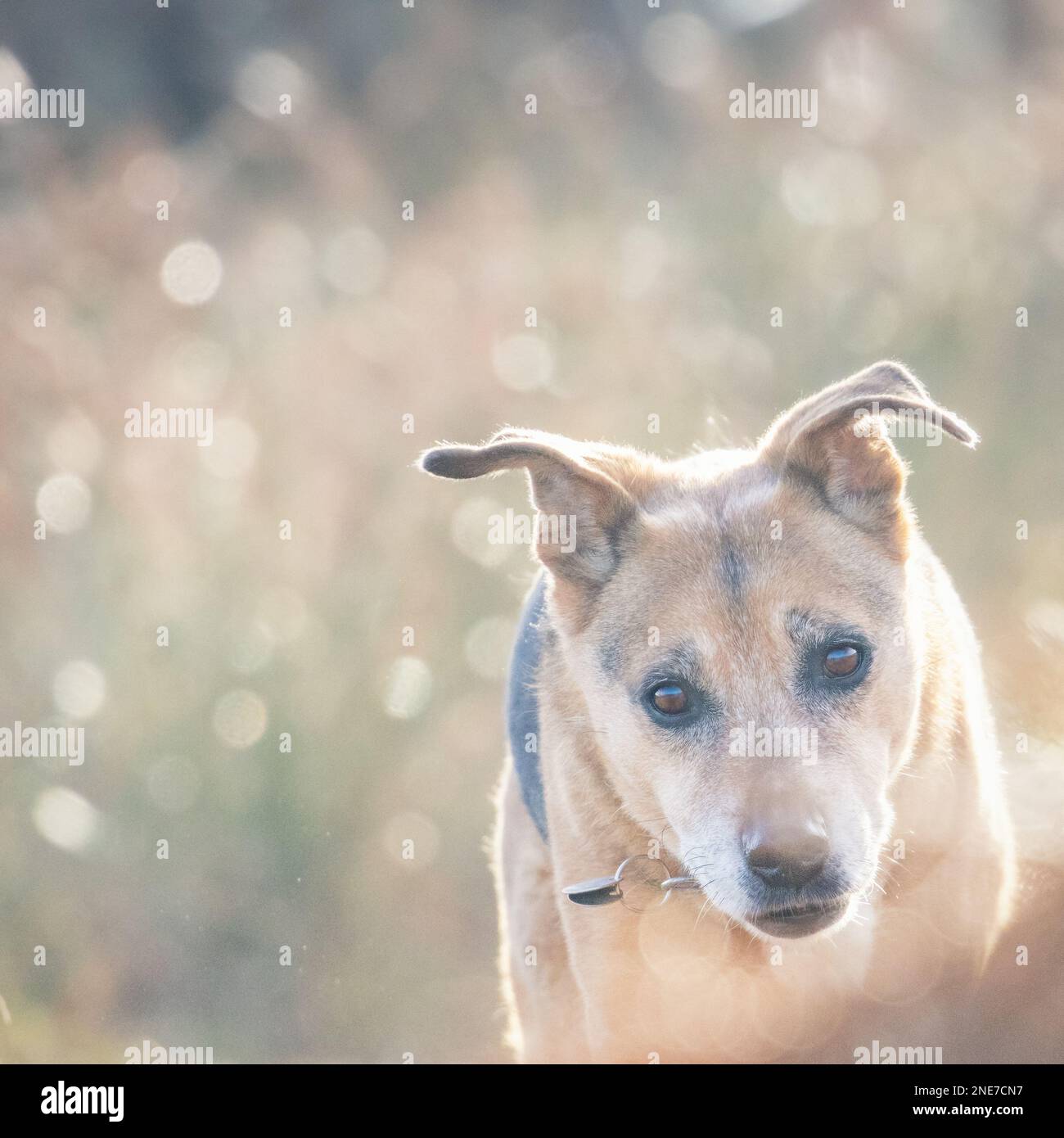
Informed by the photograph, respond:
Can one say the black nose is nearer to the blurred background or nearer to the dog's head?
the dog's head

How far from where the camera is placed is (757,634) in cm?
341

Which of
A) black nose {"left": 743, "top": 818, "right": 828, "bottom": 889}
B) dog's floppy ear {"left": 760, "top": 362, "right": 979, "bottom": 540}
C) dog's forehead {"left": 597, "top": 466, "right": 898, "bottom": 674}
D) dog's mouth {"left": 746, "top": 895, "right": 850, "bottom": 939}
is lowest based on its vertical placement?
dog's mouth {"left": 746, "top": 895, "right": 850, "bottom": 939}

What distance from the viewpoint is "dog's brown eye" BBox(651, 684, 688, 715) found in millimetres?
3469

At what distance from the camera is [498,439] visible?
11.7 ft

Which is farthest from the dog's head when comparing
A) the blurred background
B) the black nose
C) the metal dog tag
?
the blurred background

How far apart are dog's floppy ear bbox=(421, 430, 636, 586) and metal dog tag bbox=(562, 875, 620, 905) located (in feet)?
3.15

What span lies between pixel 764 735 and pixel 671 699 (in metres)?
0.30

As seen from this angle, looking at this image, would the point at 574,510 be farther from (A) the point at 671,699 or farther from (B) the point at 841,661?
(B) the point at 841,661

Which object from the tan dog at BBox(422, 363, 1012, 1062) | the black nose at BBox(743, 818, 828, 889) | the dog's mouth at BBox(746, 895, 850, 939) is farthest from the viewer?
the tan dog at BBox(422, 363, 1012, 1062)

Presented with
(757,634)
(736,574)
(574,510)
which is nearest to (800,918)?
(757,634)

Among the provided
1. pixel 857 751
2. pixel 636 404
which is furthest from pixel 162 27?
pixel 857 751

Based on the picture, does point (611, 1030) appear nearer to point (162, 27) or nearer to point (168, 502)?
point (168, 502)

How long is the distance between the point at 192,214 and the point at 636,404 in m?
3.89

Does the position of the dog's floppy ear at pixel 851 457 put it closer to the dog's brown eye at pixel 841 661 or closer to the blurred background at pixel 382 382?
the dog's brown eye at pixel 841 661
